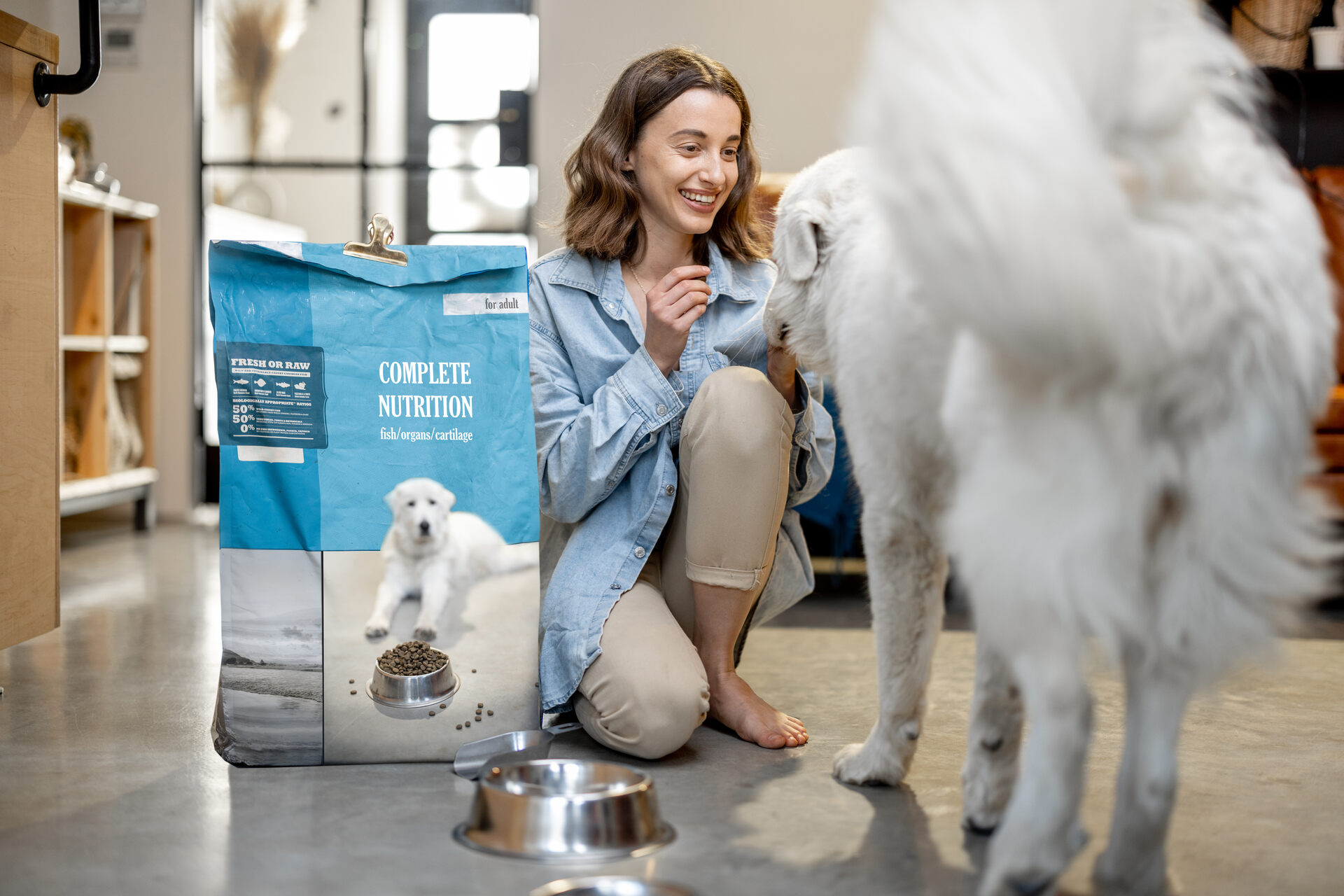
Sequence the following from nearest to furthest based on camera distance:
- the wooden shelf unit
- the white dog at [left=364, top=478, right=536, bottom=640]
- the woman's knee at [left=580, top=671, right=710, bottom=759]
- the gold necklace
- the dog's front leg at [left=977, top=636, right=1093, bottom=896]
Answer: the dog's front leg at [left=977, top=636, right=1093, bottom=896], the white dog at [left=364, top=478, right=536, bottom=640], the woman's knee at [left=580, top=671, right=710, bottom=759], the gold necklace, the wooden shelf unit

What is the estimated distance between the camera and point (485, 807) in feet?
4.37

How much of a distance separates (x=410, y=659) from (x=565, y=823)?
39cm

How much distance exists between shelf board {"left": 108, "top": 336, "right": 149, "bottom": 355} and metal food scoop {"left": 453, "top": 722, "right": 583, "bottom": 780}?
346 cm

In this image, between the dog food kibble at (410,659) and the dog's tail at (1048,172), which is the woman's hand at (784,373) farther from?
the dog's tail at (1048,172)

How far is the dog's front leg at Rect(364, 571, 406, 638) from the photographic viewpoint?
1549 mm

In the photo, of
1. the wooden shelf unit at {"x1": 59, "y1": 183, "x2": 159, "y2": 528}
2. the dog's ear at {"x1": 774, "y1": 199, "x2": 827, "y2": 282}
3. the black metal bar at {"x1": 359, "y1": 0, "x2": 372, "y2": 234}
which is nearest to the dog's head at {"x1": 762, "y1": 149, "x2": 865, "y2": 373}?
the dog's ear at {"x1": 774, "y1": 199, "x2": 827, "y2": 282}

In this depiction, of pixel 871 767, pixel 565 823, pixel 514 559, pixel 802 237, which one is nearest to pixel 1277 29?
pixel 802 237

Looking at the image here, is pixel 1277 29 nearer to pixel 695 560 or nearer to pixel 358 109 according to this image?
pixel 695 560

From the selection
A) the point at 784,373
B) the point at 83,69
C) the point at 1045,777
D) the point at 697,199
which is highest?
the point at 83,69

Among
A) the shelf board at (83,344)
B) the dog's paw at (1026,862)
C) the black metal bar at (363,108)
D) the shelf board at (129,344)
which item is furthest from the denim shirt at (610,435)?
Result: the black metal bar at (363,108)

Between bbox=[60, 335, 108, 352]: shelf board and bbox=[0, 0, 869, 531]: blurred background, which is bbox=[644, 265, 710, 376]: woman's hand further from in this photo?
bbox=[0, 0, 869, 531]: blurred background

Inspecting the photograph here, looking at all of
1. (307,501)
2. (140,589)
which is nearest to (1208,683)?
(307,501)

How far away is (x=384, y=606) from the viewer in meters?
1.56

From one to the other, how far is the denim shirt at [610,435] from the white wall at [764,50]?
3.31 meters
